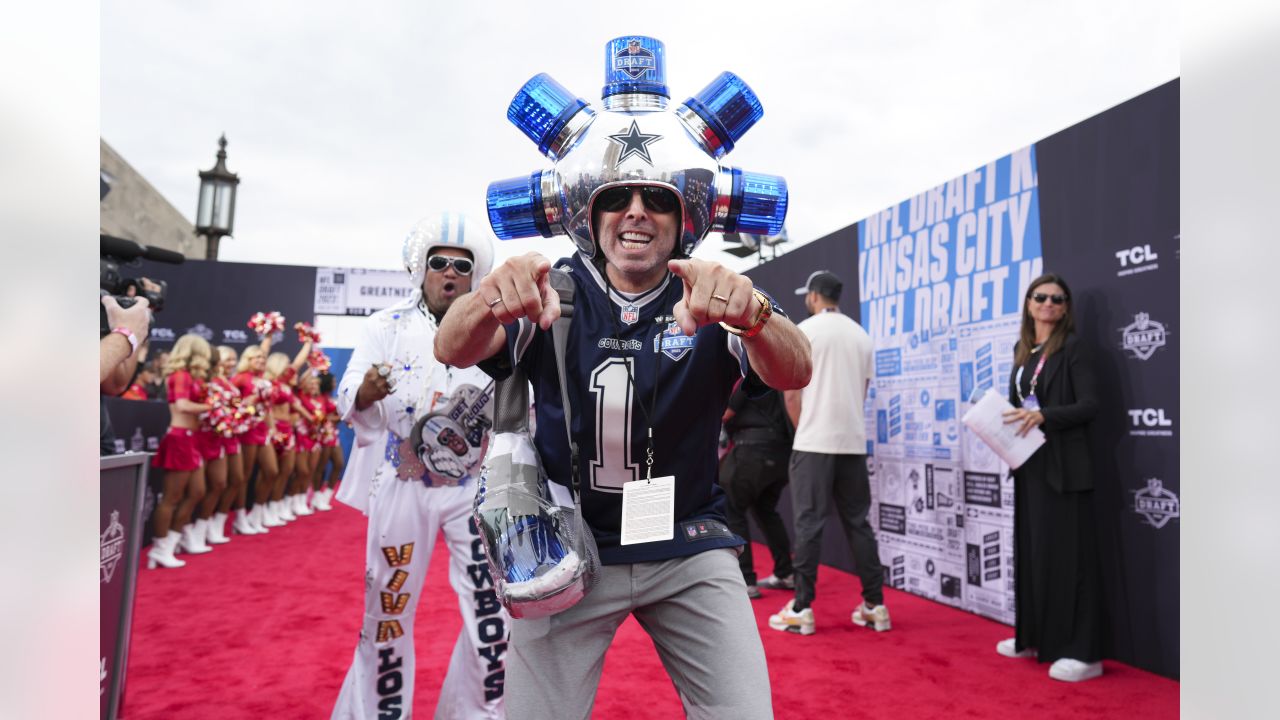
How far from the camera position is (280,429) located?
32.2ft

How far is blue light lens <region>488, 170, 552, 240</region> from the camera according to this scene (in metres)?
1.94

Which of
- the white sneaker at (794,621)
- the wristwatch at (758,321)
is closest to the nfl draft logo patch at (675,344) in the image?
the wristwatch at (758,321)

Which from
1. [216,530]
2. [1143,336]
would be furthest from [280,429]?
[1143,336]

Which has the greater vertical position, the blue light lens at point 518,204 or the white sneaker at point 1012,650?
the blue light lens at point 518,204

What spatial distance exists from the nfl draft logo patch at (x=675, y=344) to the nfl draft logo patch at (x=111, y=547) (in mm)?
2382

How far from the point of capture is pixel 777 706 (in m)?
3.68

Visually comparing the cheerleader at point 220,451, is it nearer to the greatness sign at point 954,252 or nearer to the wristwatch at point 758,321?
the greatness sign at point 954,252

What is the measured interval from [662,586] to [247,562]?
Answer: 683 centimetres

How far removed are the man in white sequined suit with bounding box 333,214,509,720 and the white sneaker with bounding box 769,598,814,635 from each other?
2421mm

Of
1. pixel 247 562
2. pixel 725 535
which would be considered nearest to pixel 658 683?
pixel 725 535

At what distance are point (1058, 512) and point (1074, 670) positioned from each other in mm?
751

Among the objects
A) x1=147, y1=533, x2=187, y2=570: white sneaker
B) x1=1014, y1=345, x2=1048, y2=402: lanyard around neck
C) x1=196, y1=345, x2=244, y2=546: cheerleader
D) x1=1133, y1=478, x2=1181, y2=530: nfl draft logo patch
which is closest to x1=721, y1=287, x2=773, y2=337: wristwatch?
x1=1014, y1=345, x2=1048, y2=402: lanyard around neck

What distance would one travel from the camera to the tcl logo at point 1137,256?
13.9 feet
